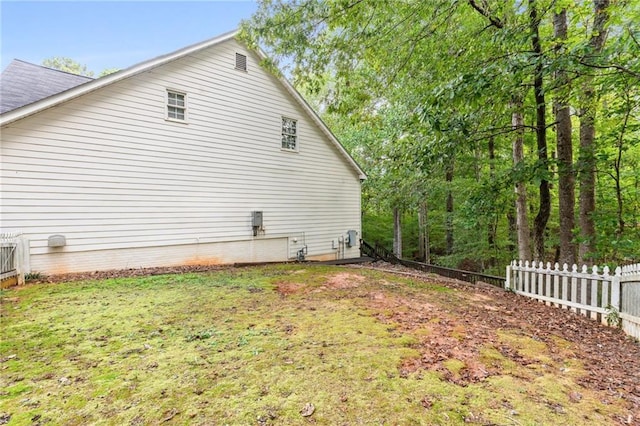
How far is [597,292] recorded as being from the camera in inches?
206

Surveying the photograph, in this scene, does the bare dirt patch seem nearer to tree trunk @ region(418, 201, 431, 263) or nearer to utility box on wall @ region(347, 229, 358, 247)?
utility box on wall @ region(347, 229, 358, 247)

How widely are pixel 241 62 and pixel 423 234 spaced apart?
13.0m

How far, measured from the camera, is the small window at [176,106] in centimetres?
924

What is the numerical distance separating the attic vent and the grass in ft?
28.2

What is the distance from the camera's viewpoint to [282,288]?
606 cm

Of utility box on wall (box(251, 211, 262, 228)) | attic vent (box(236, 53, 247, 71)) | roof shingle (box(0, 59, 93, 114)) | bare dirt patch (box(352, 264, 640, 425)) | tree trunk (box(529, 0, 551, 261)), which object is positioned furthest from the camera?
utility box on wall (box(251, 211, 262, 228))

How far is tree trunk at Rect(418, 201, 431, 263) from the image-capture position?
55.0 feet

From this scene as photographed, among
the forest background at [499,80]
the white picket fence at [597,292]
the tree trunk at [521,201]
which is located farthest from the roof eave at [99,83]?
the white picket fence at [597,292]

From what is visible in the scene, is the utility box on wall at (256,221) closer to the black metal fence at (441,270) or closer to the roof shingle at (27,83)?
the black metal fence at (441,270)

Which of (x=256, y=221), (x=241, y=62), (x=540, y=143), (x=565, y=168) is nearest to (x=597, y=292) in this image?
(x=565, y=168)

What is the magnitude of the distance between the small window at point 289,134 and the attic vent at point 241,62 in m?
2.19

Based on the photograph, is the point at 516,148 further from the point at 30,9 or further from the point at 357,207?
the point at 30,9

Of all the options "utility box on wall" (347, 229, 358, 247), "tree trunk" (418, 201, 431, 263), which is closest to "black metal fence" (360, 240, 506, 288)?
"utility box on wall" (347, 229, 358, 247)

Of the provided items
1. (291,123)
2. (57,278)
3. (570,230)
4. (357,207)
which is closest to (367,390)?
(570,230)
